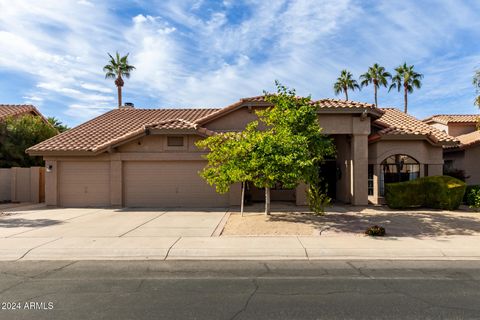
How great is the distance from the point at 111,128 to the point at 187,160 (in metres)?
6.33

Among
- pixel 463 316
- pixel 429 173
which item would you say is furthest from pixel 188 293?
pixel 429 173

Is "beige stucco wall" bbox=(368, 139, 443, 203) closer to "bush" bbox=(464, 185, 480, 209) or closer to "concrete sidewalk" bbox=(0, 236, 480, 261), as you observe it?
"bush" bbox=(464, 185, 480, 209)

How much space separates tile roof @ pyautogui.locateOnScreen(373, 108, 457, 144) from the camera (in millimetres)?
16188

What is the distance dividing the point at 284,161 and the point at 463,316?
20.5 ft

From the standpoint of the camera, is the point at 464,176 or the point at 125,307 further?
the point at 464,176

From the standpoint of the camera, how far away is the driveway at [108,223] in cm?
1011

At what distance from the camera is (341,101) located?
17.0 m

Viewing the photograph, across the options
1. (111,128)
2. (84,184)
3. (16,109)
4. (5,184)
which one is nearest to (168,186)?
(84,184)

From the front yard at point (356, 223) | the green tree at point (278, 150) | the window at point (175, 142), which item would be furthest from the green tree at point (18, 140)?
the front yard at point (356, 223)

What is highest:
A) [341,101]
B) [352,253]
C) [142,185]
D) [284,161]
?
[341,101]

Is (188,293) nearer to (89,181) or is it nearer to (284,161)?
(284,161)

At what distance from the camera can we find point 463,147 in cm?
2103

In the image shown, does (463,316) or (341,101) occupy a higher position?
(341,101)

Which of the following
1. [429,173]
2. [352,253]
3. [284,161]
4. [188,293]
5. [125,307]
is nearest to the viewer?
[125,307]
